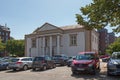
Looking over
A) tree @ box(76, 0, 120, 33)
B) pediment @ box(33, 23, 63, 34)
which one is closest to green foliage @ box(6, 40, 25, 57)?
pediment @ box(33, 23, 63, 34)

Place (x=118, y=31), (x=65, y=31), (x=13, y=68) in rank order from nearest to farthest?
(x=118, y=31) < (x=13, y=68) < (x=65, y=31)

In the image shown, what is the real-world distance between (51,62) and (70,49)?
22591 millimetres

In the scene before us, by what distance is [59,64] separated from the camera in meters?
31.8

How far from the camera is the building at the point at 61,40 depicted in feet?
154

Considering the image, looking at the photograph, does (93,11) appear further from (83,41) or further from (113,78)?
(83,41)

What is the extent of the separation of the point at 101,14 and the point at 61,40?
A: 30.5m

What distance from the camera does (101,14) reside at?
20562mm

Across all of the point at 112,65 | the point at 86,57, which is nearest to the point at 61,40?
the point at 86,57

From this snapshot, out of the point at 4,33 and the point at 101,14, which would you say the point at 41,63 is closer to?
the point at 101,14

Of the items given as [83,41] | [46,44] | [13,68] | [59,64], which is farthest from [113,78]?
[46,44]

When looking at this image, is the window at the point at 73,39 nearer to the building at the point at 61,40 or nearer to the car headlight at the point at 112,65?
the building at the point at 61,40

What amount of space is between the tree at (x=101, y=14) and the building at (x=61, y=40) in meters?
22.6

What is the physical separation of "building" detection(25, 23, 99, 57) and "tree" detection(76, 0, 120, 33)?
22602 millimetres

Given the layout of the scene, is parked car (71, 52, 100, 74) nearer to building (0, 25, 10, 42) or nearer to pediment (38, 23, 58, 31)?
pediment (38, 23, 58, 31)
